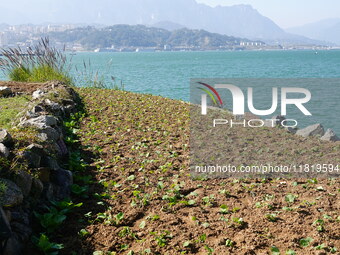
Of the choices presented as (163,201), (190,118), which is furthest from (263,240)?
(190,118)

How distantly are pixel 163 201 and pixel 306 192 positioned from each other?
170 centimetres

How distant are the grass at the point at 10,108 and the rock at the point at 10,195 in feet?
10.9

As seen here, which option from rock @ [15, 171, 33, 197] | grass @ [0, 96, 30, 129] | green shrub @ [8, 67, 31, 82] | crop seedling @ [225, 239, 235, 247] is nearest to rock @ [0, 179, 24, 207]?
rock @ [15, 171, 33, 197]

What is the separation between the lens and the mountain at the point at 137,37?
521 ft

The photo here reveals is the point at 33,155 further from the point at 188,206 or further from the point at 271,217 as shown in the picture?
the point at 271,217

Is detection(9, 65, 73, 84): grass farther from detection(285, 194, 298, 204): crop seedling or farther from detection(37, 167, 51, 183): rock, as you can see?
detection(285, 194, 298, 204): crop seedling

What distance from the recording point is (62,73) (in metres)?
13.8

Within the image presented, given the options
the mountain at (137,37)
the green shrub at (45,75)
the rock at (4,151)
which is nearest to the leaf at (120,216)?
the rock at (4,151)

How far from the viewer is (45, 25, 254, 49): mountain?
158875 mm

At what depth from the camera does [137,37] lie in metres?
182

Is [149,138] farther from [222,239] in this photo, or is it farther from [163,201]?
[222,239]

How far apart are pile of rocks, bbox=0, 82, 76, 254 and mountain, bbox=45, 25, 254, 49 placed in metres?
154

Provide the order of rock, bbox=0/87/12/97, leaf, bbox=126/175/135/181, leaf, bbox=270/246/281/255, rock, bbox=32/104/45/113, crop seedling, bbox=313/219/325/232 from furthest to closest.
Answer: rock, bbox=0/87/12/97 < rock, bbox=32/104/45/113 < leaf, bbox=126/175/135/181 < crop seedling, bbox=313/219/325/232 < leaf, bbox=270/246/281/255

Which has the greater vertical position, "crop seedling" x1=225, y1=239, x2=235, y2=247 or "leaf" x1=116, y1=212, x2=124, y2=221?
"leaf" x1=116, y1=212, x2=124, y2=221
